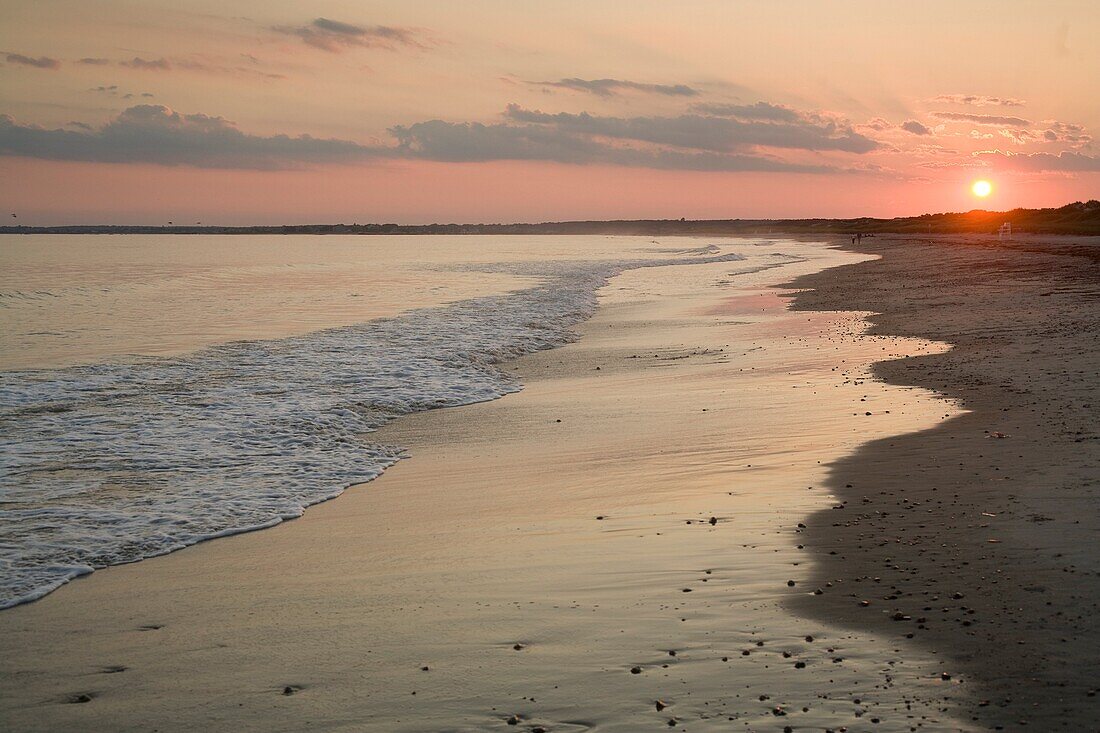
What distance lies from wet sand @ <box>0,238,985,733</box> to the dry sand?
23 mm

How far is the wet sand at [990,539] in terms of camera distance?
4.92 meters

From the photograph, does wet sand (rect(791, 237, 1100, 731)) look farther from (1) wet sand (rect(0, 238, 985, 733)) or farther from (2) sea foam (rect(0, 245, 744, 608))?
(2) sea foam (rect(0, 245, 744, 608))

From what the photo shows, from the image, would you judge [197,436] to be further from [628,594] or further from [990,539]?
[990,539]

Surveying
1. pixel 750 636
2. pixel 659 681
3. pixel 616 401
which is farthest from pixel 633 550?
pixel 616 401

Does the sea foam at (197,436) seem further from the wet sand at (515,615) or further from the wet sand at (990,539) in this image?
the wet sand at (990,539)

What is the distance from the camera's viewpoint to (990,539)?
22.9 ft

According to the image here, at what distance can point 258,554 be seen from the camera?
7.62 m

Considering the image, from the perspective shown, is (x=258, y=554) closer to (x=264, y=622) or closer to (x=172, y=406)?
(x=264, y=622)

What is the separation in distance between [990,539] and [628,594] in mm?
2863

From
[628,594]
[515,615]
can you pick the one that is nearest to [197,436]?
[515,615]

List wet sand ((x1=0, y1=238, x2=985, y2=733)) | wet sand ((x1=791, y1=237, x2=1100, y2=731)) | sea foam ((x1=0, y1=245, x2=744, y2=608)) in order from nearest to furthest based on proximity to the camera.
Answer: wet sand ((x1=0, y1=238, x2=985, y2=733))
wet sand ((x1=791, y1=237, x2=1100, y2=731))
sea foam ((x1=0, y1=245, x2=744, y2=608))

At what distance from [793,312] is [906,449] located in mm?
18537

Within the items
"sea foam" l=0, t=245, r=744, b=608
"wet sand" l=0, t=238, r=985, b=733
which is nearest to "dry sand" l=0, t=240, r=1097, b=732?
"wet sand" l=0, t=238, r=985, b=733

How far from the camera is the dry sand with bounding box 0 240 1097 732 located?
4.84 m
